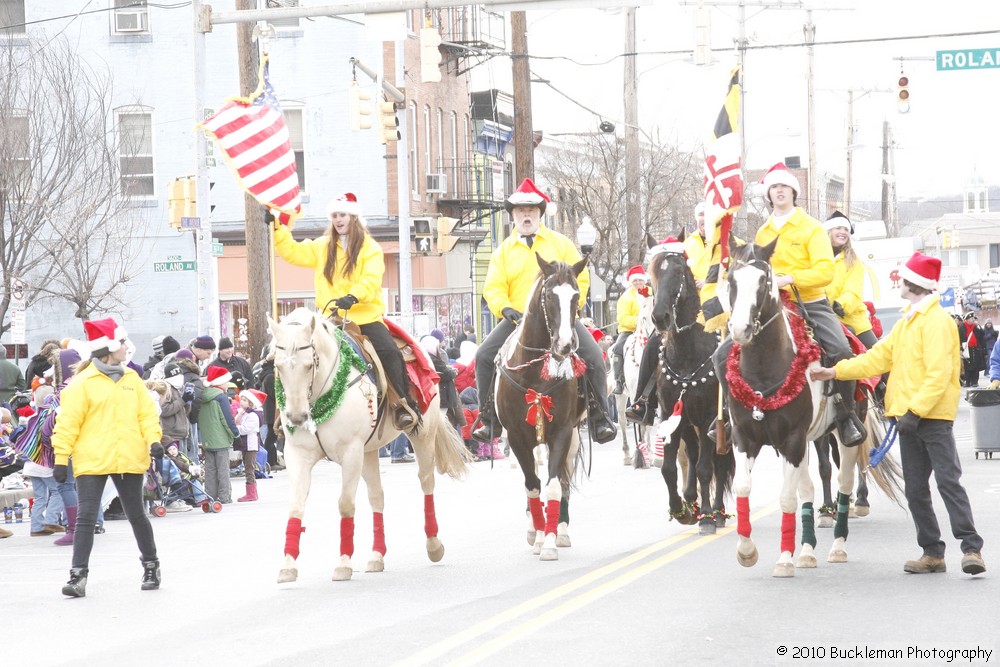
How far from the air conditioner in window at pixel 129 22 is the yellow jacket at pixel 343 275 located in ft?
92.9

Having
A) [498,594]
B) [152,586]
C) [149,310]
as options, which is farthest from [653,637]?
[149,310]

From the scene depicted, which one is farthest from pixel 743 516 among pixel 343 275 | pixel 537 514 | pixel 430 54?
pixel 430 54

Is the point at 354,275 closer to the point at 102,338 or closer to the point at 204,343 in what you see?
the point at 102,338

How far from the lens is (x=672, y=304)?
1289cm

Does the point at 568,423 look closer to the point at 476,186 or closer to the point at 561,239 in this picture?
the point at 561,239

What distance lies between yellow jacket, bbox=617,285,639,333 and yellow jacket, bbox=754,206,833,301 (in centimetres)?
853

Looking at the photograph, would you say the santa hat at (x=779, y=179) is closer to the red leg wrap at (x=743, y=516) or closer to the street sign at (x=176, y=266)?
the red leg wrap at (x=743, y=516)

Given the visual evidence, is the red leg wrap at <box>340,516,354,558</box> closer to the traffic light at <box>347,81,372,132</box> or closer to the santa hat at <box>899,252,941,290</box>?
the santa hat at <box>899,252,941,290</box>

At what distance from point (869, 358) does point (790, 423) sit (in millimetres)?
716

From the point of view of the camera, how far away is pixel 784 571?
10477 millimetres

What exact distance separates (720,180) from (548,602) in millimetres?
4995

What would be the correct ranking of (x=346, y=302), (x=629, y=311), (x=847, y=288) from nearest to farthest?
(x=346, y=302), (x=847, y=288), (x=629, y=311)

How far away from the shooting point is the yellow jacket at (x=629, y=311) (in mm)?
20062

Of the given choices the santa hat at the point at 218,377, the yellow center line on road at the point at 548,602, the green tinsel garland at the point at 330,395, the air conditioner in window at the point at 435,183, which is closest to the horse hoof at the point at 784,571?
the yellow center line on road at the point at 548,602
